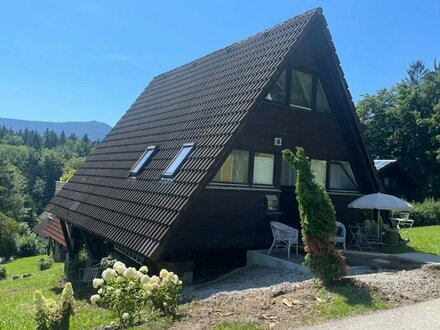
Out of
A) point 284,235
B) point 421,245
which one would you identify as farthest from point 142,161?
point 421,245

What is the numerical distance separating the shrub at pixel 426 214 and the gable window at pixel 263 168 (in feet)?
60.9

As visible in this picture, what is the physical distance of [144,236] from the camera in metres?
10.5

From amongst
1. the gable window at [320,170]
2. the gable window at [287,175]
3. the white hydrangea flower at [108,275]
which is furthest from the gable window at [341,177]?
the white hydrangea flower at [108,275]

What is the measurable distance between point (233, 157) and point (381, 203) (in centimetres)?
484

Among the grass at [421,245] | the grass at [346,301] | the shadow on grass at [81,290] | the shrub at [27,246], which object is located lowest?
the shrub at [27,246]

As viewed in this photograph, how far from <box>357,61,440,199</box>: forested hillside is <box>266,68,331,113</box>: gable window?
3284 cm

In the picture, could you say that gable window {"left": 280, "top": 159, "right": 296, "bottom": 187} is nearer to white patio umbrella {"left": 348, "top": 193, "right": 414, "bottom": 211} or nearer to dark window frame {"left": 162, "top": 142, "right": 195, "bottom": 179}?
white patio umbrella {"left": 348, "top": 193, "right": 414, "bottom": 211}

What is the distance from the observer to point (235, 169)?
12164mm

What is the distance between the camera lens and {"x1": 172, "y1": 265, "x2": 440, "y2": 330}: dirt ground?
243 inches

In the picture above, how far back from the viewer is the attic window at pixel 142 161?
13729mm

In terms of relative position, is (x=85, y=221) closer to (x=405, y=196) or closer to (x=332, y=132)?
(x=332, y=132)

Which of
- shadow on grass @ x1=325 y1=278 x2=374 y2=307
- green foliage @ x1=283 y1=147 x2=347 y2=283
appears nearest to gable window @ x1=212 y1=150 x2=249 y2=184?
green foliage @ x1=283 y1=147 x2=347 y2=283

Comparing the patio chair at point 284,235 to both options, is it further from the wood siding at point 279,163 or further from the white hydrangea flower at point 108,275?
the white hydrangea flower at point 108,275

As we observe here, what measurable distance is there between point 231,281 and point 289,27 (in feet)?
25.2
